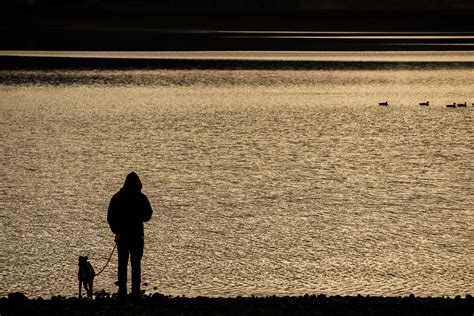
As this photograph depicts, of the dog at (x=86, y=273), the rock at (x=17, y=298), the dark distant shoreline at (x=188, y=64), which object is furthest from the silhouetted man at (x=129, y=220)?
the dark distant shoreline at (x=188, y=64)

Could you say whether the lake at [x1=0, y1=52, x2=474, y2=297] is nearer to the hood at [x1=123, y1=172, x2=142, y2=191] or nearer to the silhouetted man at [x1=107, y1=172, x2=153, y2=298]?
the silhouetted man at [x1=107, y1=172, x2=153, y2=298]

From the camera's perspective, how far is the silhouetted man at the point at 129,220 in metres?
15.4

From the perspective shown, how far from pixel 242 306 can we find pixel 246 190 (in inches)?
441

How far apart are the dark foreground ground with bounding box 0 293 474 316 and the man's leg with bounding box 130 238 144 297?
0.19 metres

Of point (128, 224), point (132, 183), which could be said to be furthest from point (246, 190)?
point (132, 183)

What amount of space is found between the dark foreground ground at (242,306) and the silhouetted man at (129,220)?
0.48m

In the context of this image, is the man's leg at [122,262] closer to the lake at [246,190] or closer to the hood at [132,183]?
the hood at [132,183]

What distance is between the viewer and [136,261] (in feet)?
51.9

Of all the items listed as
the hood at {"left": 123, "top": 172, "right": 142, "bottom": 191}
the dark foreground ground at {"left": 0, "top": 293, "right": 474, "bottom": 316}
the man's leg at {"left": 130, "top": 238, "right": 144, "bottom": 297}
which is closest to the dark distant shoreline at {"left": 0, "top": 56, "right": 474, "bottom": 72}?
the man's leg at {"left": 130, "top": 238, "right": 144, "bottom": 297}

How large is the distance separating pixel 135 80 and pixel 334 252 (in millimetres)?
46331

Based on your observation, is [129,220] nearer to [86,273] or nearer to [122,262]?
[122,262]

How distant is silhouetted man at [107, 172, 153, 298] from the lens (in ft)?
50.6

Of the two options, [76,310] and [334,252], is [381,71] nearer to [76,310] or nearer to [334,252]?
[334,252]

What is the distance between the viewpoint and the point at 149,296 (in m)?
16.2
